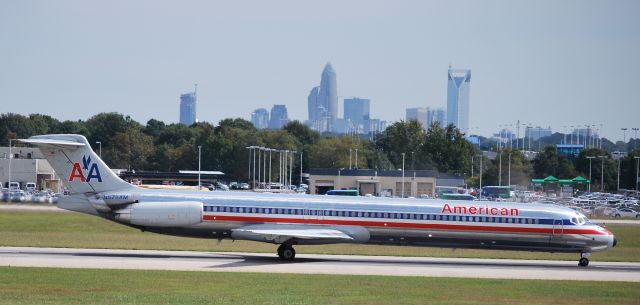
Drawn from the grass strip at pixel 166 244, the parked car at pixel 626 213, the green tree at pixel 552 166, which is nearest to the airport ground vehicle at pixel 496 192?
the parked car at pixel 626 213

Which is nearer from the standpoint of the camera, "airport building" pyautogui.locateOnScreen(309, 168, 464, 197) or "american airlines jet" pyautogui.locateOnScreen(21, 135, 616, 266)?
"american airlines jet" pyautogui.locateOnScreen(21, 135, 616, 266)

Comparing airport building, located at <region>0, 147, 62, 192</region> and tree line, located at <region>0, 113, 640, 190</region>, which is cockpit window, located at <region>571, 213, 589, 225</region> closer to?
airport building, located at <region>0, 147, 62, 192</region>

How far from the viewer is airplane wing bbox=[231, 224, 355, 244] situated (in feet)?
131

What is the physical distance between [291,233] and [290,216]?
1.34m

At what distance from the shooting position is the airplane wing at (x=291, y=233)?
3997 cm

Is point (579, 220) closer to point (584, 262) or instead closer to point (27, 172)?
point (584, 262)

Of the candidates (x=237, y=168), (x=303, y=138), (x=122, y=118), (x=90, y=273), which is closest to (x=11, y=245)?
(x=90, y=273)

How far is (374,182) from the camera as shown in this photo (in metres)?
111

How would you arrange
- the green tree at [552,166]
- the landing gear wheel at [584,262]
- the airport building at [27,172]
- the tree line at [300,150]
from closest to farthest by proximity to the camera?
the landing gear wheel at [584,262] → the airport building at [27,172] → the tree line at [300,150] → the green tree at [552,166]

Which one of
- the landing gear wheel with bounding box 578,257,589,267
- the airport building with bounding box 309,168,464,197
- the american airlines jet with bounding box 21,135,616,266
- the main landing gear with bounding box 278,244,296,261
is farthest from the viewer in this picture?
the airport building with bounding box 309,168,464,197

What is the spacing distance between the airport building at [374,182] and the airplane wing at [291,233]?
69179 mm

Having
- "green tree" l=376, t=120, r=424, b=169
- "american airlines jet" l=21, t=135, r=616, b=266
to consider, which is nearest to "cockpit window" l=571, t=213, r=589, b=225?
"american airlines jet" l=21, t=135, r=616, b=266

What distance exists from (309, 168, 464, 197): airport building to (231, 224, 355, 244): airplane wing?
227ft

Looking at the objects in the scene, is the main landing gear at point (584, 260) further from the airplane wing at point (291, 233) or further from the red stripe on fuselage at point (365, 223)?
the airplane wing at point (291, 233)
